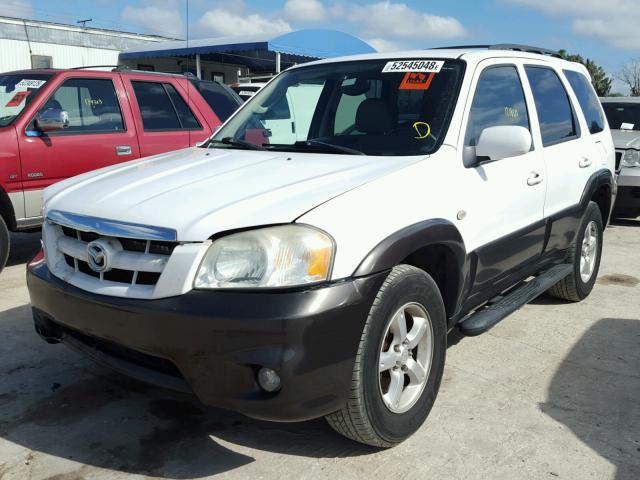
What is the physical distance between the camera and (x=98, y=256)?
101 inches

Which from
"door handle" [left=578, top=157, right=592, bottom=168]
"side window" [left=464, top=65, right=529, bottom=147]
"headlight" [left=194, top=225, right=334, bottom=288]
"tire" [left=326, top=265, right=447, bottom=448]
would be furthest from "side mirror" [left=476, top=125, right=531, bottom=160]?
"door handle" [left=578, top=157, right=592, bottom=168]

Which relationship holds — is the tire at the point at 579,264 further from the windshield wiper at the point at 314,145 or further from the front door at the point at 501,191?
the windshield wiper at the point at 314,145

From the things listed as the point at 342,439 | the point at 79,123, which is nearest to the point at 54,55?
the point at 79,123

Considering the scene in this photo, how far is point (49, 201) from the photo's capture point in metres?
3.03

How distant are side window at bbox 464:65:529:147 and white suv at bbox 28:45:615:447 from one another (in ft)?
0.05

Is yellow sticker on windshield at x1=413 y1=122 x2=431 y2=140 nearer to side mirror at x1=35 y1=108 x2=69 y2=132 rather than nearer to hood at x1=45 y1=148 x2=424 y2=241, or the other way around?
hood at x1=45 y1=148 x2=424 y2=241

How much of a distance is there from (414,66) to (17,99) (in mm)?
4038

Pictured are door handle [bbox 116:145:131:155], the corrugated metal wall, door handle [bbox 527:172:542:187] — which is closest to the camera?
door handle [bbox 527:172:542:187]

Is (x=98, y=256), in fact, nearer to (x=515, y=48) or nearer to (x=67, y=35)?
(x=515, y=48)

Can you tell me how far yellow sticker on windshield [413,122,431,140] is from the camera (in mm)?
3209

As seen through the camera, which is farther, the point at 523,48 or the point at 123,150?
the point at 123,150

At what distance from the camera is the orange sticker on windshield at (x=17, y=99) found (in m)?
5.82

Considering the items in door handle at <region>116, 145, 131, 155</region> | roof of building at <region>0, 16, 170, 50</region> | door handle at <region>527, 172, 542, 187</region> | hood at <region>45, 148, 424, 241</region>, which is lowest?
door handle at <region>116, 145, 131, 155</region>

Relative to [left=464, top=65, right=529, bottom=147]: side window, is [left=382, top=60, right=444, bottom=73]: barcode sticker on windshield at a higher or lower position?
higher
